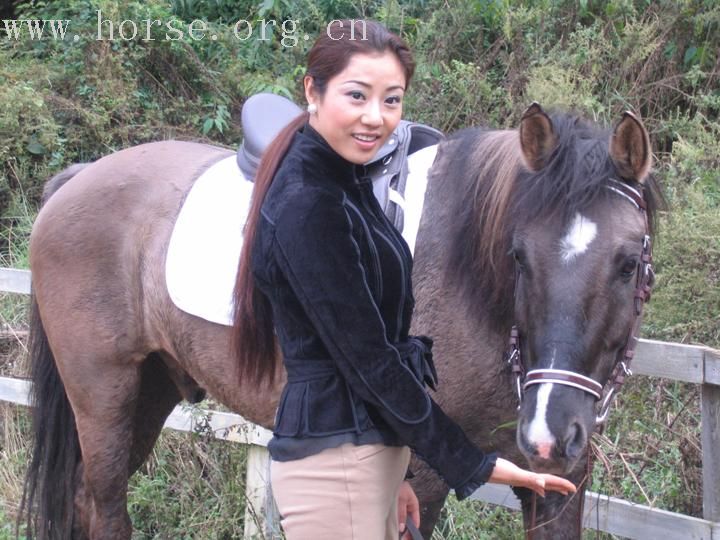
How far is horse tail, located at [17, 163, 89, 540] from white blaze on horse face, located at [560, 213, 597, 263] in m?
2.60

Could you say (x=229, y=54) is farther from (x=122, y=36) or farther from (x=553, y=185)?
(x=553, y=185)

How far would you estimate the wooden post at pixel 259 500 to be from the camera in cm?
429

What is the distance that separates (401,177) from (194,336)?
106 centimetres

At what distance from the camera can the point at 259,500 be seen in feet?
14.4

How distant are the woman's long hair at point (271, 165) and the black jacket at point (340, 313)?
0.08 meters

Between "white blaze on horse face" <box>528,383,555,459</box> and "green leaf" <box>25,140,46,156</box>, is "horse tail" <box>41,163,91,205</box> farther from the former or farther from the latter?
"green leaf" <box>25,140,46,156</box>

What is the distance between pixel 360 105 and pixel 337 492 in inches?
32.0

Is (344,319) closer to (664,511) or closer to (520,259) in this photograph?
(520,259)

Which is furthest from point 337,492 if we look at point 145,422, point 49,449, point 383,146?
point 49,449

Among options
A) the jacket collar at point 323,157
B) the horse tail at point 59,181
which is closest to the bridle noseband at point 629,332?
the jacket collar at point 323,157

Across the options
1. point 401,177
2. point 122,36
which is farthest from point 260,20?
point 401,177

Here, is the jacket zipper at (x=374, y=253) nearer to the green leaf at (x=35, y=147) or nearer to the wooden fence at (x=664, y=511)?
the wooden fence at (x=664, y=511)

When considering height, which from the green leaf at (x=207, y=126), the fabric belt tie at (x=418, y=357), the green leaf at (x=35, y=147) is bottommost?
the green leaf at (x=35, y=147)

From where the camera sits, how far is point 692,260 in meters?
4.45
